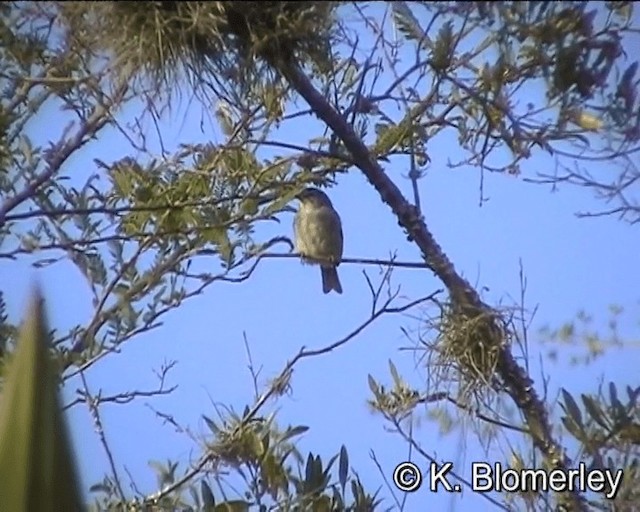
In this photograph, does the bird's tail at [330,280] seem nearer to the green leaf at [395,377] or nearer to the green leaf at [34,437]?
the green leaf at [395,377]

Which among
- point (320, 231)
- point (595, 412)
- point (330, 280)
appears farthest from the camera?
point (320, 231)

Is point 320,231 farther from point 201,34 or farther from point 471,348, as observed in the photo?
point 201,34

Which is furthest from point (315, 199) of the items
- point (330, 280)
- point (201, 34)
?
point (201, 34)

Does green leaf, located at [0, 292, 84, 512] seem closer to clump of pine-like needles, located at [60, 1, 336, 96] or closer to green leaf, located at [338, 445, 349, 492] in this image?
clump of pine-like needles, located at [60, 1, 336, 96]

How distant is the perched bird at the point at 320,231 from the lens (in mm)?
2395

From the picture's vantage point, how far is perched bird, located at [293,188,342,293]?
94.3 inches

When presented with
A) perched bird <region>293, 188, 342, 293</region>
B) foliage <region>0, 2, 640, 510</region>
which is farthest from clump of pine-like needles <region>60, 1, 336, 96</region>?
perched bird <region>293, 188, 342, 293</region>

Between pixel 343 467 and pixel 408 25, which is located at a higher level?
pixel 408 25

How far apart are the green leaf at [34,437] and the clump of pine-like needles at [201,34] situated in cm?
32

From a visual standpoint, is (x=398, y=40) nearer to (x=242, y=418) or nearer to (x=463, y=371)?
(x=463, y=371)

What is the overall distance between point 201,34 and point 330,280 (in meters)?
1.21

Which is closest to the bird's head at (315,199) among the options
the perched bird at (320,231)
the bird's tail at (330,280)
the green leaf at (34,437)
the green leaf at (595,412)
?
the perched bird at (320,231)

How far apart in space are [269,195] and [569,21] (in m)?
0.74

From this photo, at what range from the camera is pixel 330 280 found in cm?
239
